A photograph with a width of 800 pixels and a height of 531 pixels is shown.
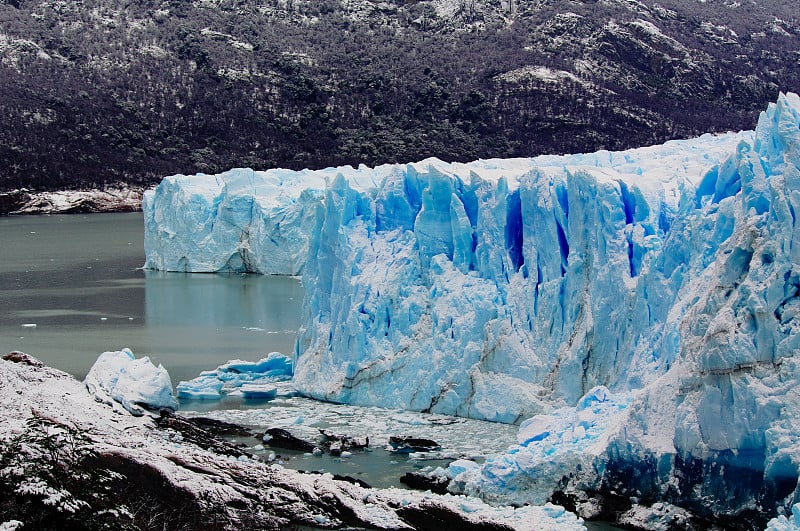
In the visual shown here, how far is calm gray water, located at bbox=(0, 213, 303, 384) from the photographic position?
14406mm

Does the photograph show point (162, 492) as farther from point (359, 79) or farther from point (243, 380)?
point (359, 79)

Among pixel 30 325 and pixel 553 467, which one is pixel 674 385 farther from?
pixel 30 325

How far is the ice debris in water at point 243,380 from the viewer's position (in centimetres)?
1115

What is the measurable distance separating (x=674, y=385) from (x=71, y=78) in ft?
180

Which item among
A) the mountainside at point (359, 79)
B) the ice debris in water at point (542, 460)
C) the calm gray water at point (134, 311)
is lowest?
the calm gray water at point (134, 311)

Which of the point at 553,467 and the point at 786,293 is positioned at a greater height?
the point at 786,293

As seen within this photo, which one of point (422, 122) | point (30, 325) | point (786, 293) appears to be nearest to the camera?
point (786, 293)

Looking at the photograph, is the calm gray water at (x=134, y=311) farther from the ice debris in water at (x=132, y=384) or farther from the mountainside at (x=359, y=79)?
the mountainside at (x=359, y=79)

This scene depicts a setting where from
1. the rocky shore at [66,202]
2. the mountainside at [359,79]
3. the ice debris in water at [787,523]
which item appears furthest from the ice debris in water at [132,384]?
the mountainside at [359,79]

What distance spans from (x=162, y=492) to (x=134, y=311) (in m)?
12.2

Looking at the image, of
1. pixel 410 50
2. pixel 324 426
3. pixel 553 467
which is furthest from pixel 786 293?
pixel 410 50

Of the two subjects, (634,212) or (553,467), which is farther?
(634,212)

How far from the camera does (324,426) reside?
32.0 ft

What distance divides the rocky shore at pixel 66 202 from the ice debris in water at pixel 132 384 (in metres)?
38.1
